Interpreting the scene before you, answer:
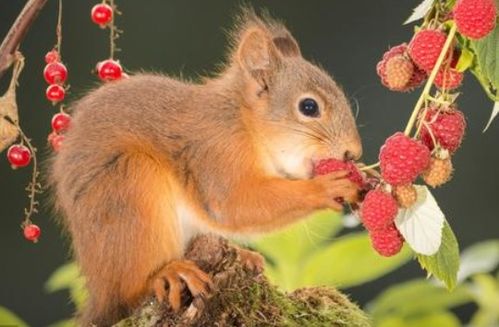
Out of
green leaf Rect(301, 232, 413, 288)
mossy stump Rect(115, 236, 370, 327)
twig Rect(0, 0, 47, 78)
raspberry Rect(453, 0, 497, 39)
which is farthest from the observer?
green leaf Rect(301, 232, 413, 288)

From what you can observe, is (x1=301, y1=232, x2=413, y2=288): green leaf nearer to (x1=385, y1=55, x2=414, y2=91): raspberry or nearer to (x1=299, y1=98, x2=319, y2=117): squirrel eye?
(x1=299, y1=98, x2=319, y2=117): squirrel eye

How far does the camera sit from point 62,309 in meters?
4.53

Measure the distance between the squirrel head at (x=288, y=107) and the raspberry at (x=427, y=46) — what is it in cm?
58

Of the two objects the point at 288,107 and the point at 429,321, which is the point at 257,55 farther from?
the point at 429,321

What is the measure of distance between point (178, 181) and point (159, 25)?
2609 mm

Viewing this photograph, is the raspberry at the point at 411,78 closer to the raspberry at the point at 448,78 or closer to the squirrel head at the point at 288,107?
the raspberry at the point at 448,78

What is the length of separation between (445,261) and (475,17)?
1.36 ft

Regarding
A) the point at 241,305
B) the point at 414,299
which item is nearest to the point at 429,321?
the point at 414,299

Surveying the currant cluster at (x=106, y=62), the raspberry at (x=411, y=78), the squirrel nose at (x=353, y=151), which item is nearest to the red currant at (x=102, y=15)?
the currant cluster at (x=106, y=62)

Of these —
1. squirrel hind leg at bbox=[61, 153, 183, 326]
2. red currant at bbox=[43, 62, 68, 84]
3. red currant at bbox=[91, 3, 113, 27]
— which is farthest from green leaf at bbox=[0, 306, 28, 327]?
red currant at bbox=[91, 3, 113, 27]

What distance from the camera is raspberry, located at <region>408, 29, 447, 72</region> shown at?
1428 millimetres

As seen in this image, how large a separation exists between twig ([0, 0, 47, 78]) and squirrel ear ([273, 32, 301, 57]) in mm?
719

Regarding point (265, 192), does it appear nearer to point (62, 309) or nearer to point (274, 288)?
point (274, 288)

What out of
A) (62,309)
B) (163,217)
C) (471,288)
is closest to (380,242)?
(163,217)
